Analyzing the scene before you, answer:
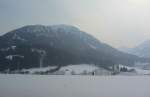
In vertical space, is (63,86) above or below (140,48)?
below

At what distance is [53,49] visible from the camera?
3510 mm

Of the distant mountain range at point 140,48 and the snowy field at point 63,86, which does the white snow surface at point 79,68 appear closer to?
the snowy field at point 63,86

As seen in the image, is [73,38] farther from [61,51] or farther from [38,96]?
[38,96]

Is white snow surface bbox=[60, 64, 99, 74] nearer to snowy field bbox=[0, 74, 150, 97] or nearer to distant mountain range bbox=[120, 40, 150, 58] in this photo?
snowy field bbox=[0, 74, 150, 97]

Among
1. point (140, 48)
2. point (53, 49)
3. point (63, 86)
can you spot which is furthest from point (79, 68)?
point (140, 48)

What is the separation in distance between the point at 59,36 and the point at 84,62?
0.48m

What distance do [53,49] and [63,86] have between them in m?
0.51

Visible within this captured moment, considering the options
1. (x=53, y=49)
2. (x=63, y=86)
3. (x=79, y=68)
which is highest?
(x=53, y=49)

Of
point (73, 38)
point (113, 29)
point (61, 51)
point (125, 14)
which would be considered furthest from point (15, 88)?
point (125, 14)

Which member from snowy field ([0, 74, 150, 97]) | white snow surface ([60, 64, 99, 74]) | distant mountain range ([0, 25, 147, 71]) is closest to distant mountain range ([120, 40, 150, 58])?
distant mountain range ([0, 25, 147, 71])

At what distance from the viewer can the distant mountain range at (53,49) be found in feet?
11.5

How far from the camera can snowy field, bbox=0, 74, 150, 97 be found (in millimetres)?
3475

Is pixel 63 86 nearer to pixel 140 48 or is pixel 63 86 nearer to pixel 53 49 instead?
pixel 53 49

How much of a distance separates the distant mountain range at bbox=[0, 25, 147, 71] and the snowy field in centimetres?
17
